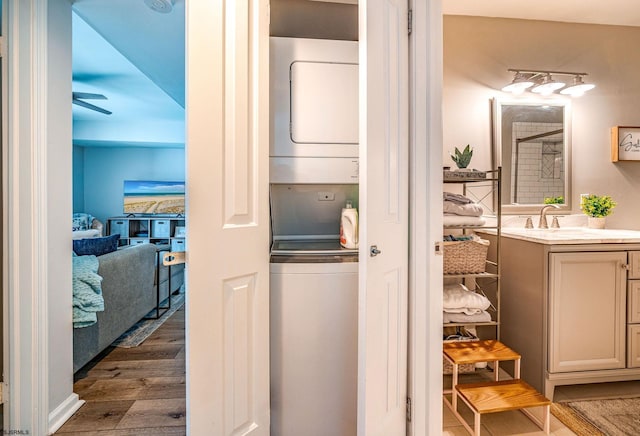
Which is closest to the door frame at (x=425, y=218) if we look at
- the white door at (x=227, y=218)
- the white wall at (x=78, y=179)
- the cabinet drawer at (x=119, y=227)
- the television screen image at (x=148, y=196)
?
the white door at (x=227, y=218)

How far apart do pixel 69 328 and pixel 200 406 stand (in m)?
1.15

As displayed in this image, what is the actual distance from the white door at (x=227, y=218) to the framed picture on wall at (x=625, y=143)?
2665 millimetres

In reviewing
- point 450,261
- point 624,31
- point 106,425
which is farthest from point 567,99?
point 106,425

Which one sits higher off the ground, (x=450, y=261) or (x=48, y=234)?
(x=48, y=234)

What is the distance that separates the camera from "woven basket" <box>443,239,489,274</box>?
70.4 inches

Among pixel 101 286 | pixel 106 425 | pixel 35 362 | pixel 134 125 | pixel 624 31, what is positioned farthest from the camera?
pixel 134 125

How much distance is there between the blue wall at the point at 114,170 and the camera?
5.59 meters

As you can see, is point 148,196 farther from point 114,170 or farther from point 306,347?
point 306,347

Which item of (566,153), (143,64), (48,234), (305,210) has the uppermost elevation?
(143,64)

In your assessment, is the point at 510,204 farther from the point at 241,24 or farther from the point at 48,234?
the point at 48,234

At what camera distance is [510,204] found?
7.29 feet

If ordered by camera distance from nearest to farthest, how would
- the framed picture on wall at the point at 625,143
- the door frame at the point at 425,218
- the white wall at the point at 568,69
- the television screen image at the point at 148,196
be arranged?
the door frame at the point at 425,218 → the white wall at the point at 568,69 → the framed picture on wall at the point at 625,143 → the television screen image at the point at 148,196

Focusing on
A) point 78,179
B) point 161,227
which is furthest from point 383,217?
point 78,179

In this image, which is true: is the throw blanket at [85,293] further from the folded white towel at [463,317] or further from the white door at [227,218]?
the folded white towel at [463,317]
